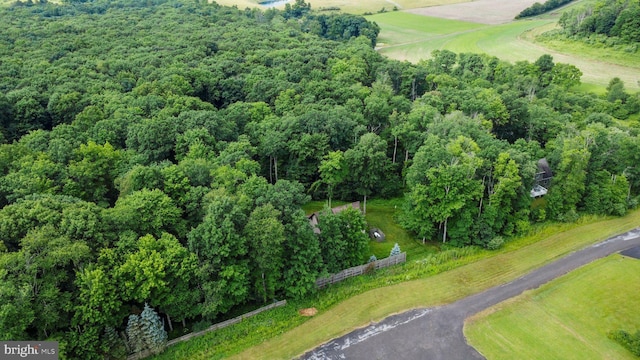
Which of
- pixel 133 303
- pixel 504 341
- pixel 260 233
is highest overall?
pixel 260 233

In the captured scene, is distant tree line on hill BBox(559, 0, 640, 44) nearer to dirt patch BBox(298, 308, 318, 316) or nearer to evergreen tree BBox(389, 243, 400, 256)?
evergreen tree BBox(389, 243, 400, 256)

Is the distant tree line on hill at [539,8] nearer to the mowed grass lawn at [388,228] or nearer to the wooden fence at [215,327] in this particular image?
the mowed grass lawn at [388,228]

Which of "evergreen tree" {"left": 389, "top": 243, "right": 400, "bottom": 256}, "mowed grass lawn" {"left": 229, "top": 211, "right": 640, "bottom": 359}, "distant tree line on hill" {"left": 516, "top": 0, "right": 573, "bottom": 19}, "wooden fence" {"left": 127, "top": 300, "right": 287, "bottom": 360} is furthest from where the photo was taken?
"distant tree line on hill" {"left": 516, "top": 0, "right": 573, "bottom": 19}

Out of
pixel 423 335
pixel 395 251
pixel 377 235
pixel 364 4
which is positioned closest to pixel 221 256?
pixel 423 335

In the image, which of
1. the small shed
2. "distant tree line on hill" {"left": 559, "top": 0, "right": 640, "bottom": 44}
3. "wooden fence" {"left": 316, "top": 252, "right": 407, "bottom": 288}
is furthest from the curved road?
"distant tree line on hill" {"left": 559, "top": 0, "right": 640, "bottom": 44}

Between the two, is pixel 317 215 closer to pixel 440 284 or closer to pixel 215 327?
pixel 440 284

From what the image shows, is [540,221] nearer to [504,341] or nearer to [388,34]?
[504,341]

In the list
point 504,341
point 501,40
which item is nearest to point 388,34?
point 501,40
